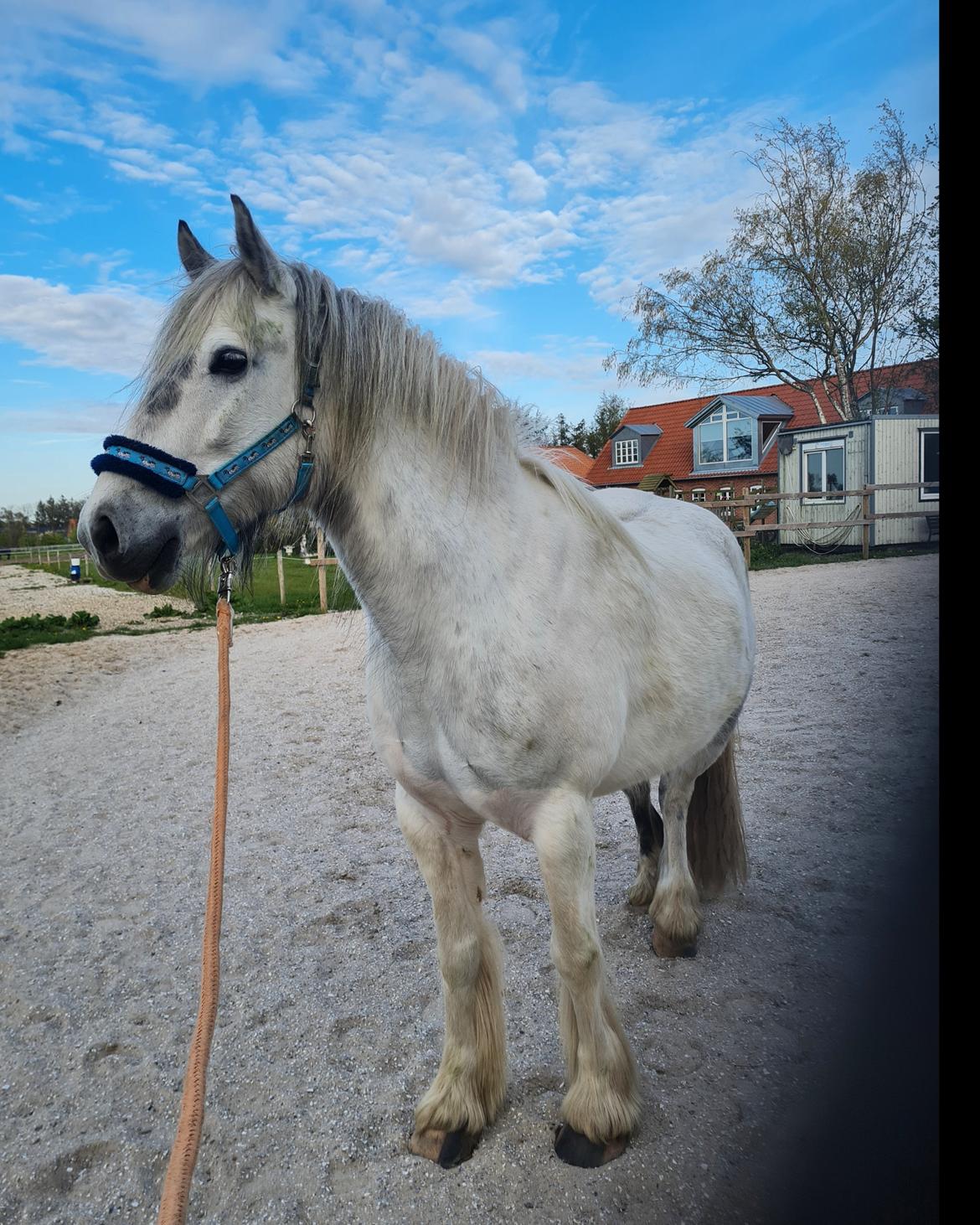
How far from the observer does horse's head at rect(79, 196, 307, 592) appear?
1668 mm

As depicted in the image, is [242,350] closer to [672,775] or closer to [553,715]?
[553,715]

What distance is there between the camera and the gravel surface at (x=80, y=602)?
15047mm

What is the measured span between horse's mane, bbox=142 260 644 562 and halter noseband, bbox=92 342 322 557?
7 centimetres

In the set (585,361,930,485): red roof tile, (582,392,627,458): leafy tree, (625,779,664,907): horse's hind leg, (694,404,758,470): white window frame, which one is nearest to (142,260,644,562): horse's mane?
(625,779,664,907): horse's hind leg

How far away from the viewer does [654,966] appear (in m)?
3.07

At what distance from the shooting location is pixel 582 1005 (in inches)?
84.4

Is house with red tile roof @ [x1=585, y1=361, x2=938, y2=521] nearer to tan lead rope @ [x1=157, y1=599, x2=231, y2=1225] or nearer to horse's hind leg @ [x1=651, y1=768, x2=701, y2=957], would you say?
horse's hind leg @ [x1=651, y1=768, x2=701, y2=957]

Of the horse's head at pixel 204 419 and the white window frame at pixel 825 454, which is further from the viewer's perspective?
the horse's head at pixel 204 419

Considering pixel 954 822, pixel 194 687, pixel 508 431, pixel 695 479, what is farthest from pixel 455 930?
pixel 695 479

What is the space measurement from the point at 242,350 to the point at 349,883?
3.18 meters

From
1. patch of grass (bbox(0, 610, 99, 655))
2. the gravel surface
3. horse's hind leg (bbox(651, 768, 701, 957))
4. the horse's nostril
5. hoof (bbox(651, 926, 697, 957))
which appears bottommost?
hoof (bbox(651, 926, 697, 957))

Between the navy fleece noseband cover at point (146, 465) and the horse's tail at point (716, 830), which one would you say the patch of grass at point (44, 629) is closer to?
the horse's tail at point (716, 830)

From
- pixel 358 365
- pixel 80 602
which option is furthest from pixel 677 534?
pixel 80 602

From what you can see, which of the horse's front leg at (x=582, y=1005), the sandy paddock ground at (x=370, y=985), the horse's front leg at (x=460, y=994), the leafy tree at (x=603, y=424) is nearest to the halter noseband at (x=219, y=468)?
the horse's front leg at (x=460, y=994)
